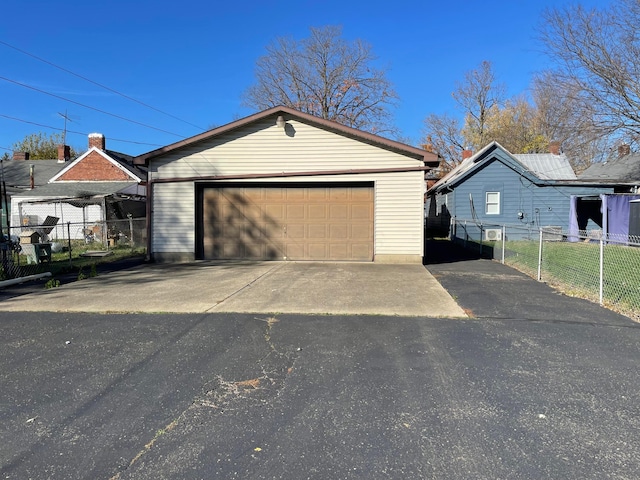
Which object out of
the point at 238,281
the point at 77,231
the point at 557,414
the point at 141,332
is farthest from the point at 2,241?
the point at 77,231

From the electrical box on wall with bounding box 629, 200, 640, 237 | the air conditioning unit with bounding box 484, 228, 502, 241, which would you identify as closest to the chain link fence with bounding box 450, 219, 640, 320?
the air conditioning unit with bounding box 484, 228, 502, 241

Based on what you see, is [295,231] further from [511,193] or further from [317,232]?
[511,193]

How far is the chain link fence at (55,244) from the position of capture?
10172 millimetres

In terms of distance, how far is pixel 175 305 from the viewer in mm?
7082

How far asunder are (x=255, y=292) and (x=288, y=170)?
5.78 m

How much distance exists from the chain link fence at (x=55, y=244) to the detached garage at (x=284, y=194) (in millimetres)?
3088

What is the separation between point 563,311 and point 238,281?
6.23 meters

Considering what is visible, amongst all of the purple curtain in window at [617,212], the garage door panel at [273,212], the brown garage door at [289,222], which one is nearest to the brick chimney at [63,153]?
the brown garage door at [289,222]

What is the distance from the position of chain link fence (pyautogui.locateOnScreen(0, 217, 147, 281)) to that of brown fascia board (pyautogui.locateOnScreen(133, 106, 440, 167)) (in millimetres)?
3606

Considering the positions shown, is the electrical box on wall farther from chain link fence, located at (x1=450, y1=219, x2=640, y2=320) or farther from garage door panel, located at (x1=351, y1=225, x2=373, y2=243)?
garage door panel, located at (x1=351, y1=225, x2=373, y2=243)

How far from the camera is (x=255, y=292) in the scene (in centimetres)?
816

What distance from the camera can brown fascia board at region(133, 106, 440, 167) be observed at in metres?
12.5

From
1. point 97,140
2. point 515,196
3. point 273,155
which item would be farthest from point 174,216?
point 97,140

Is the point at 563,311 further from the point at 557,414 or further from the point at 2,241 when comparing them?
the point at 2,241
